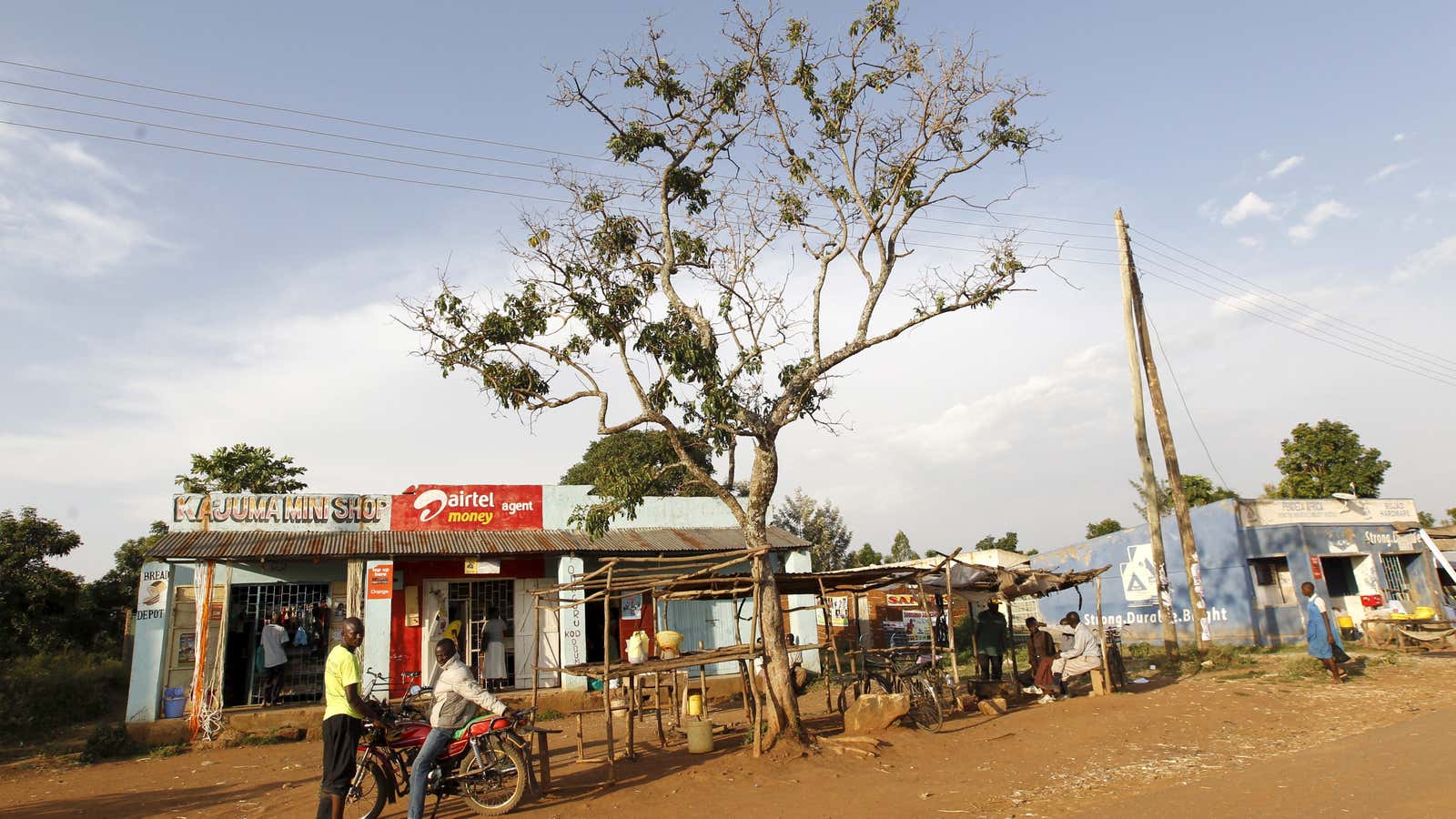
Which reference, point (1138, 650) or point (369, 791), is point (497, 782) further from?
point (1138, 650)

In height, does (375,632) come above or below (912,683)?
above

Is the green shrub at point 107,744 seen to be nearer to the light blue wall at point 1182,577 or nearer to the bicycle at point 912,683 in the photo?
the bicycle at point 912,683

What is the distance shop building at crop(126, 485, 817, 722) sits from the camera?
15.0 m

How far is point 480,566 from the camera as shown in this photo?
16.7 metres

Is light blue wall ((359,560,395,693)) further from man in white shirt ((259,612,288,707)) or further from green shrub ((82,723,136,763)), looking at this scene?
green shrub ((82,723,136,763))

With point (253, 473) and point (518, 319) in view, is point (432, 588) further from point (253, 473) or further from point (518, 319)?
point (253, 473)

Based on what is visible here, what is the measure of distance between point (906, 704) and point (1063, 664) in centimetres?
403

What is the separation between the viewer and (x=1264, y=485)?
114 feet

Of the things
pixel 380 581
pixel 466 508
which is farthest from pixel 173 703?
pixel 466 508

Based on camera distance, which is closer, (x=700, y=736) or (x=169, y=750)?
(x=700, y=736)

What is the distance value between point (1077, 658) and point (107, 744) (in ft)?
51.4

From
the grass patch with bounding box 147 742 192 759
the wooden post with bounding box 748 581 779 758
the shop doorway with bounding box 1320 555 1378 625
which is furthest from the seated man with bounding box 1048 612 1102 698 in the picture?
the grass patch with bounding box 147 742 192 759

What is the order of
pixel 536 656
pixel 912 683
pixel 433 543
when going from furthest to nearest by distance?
pixel 433 543 → pixel 912 683 → pixel 536 656

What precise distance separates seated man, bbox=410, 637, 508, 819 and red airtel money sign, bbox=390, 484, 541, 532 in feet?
33.3
